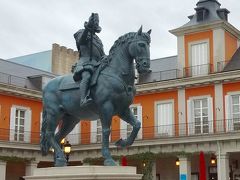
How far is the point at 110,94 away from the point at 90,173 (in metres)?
1.27

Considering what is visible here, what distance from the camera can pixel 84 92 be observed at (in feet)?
26.1

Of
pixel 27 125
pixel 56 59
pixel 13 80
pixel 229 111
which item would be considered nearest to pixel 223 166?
pixel 229 111

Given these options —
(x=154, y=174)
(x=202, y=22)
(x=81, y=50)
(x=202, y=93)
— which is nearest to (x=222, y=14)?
(x=202, y=22)

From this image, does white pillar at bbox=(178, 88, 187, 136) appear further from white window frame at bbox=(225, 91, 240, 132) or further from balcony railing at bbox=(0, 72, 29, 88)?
balcony railing at bbox=(0, 72, 29, 88)

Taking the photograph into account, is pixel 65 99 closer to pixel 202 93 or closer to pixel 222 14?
pixel 202 93

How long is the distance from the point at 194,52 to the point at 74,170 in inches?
925

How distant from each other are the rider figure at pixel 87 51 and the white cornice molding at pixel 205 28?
2174 cm

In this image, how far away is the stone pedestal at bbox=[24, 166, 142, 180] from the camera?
7.27 m

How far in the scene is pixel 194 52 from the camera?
30188 millimetres

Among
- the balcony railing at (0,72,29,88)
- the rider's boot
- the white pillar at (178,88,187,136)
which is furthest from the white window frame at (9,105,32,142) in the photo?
the rider's boot

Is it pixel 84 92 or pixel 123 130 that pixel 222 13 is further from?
pixel 84 92

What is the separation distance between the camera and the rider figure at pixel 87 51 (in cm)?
810

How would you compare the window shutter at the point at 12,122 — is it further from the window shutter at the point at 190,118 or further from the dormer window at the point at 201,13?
the dormer window at the point at 201,13

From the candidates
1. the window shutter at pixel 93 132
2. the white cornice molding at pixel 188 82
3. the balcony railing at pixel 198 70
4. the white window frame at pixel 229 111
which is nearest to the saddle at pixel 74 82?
the white window frame at pixel 229 111
